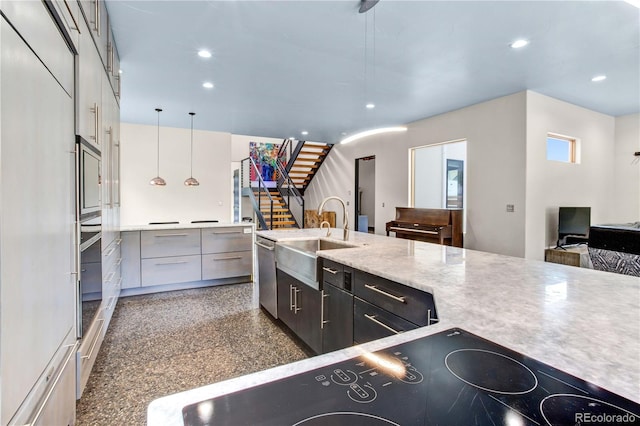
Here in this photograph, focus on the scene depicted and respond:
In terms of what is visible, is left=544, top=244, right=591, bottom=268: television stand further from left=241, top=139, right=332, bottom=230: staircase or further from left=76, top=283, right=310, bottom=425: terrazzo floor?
left=241, top=139, right=332, bottom=230: staircase

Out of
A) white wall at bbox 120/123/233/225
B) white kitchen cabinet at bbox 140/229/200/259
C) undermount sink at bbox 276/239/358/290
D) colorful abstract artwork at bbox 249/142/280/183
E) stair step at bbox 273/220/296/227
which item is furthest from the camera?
colorful abstract artwork at bbox 249/142/280/183

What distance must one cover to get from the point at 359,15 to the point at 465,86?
2.37 meters

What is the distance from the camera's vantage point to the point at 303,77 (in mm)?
4145

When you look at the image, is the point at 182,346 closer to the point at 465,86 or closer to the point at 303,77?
the point at 303,77

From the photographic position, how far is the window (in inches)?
199

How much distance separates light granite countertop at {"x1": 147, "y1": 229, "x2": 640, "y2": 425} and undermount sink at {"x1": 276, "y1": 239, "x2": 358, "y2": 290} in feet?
1.47

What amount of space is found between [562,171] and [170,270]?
6.21 m

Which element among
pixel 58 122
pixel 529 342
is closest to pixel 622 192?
pixel 529 342

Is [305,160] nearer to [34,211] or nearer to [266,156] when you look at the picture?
[266,156]

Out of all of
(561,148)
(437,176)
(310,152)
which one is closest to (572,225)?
(561,148)

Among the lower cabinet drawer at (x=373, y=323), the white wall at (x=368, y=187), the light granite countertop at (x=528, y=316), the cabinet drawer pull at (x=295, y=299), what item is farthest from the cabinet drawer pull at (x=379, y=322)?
the white wall at (x=368, y=187)

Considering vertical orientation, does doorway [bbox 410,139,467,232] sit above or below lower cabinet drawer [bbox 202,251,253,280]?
above

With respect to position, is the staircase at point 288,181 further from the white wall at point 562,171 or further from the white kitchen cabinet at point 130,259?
the white wall at point 562,171

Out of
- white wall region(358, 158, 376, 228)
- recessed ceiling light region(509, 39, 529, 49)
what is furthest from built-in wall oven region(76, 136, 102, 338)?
white wall region(358, 158, 376, 228)
